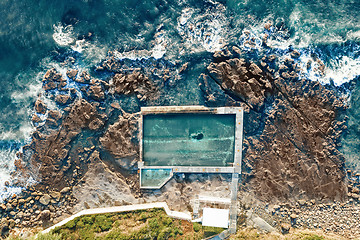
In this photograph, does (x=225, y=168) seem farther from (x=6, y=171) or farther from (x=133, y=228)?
(x=6, y=171)

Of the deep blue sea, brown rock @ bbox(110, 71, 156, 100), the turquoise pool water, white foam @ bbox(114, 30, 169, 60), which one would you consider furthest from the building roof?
white foam @ bbox(114, 30, 169, 60)

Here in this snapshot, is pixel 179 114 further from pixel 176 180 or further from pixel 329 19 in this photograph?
pixel 329 19

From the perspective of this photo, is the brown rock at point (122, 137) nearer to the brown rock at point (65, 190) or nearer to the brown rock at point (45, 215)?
the brown rock at point (65, 190)

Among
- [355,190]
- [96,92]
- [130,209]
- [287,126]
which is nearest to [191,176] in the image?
[130,209]

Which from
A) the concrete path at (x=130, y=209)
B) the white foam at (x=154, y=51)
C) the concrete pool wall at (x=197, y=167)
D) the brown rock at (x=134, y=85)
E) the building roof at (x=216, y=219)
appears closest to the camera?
the building roof at (x=216, y=219)

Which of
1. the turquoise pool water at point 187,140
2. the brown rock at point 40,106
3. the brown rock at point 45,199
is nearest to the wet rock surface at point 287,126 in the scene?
the turquoise pool water at point 187,140

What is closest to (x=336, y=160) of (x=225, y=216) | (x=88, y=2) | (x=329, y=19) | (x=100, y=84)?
(x=225, y=216)
